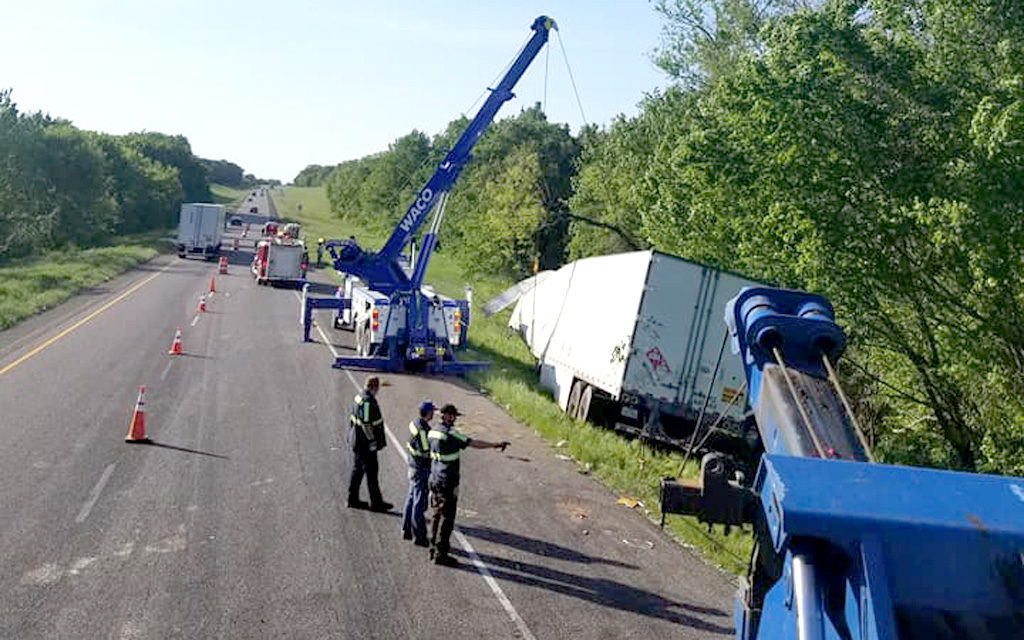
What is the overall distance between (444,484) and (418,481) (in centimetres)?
68

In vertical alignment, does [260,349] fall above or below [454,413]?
below

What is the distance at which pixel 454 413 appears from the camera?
10133mm

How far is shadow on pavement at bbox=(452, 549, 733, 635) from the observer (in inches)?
349

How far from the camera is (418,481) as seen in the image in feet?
34.3

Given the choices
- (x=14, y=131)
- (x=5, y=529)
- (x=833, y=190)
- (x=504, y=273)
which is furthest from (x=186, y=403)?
(x=14, y=131)

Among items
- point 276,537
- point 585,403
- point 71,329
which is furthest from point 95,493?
point 71,329

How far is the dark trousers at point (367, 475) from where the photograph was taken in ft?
37.5

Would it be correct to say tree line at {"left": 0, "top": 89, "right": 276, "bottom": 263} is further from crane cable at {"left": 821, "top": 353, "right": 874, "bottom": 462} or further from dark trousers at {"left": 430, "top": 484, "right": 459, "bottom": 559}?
crane cable at {"left": 821, "top": 353, "right": 874, "bottom": 462}

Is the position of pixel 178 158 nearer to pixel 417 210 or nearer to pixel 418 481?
pixel 417 210

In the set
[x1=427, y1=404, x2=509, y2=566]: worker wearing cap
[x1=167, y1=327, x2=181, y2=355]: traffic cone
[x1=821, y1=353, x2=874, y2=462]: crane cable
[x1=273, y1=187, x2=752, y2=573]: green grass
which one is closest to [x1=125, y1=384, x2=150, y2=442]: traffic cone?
[x1=427, y1=404, x2=509, y2=566]: worker wearing cap

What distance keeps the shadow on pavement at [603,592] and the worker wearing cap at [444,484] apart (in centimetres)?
32

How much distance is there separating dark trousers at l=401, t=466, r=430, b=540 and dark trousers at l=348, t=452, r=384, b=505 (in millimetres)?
1077

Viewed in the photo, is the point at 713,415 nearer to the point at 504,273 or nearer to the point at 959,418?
the point at 959,418

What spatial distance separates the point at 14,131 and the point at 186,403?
170 ft
